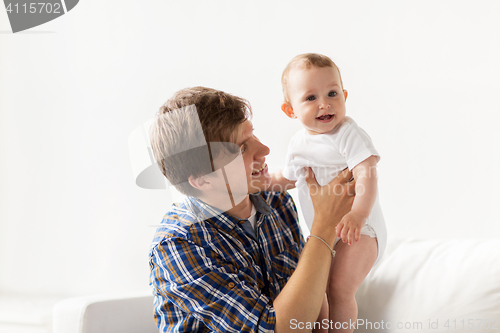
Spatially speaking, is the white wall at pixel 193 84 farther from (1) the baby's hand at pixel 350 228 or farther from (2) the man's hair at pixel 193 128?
(1) the baby's hand at pixel 350 228

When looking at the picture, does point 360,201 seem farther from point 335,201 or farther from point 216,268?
point 216,268

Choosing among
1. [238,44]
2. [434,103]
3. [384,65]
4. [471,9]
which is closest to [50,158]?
[238,44]

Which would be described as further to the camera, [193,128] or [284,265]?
[284,265]

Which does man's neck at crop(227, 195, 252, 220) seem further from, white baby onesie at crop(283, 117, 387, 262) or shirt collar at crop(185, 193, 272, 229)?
white baby onesie at crop(283, 117, 387, 262)

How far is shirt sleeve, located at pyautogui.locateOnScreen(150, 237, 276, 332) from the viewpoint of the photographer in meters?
0.90

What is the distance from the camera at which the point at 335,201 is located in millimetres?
1075

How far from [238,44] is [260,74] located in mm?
178

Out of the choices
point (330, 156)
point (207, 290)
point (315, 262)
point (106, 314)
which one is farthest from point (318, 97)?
point (106, 314)

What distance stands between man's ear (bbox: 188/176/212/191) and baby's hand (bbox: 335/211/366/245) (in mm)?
348

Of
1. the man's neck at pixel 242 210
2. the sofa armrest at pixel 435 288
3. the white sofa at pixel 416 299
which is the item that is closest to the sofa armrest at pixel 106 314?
the white sofa at pixel 416 299

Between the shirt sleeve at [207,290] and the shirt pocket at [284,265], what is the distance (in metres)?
0.15

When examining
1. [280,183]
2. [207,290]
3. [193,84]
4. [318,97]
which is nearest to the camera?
[207,290]

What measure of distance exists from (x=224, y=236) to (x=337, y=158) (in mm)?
361

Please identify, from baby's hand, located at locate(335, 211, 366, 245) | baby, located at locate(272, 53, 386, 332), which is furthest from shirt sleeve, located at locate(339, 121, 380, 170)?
baby's hand, located at locate(335, 211, 366, 245)
